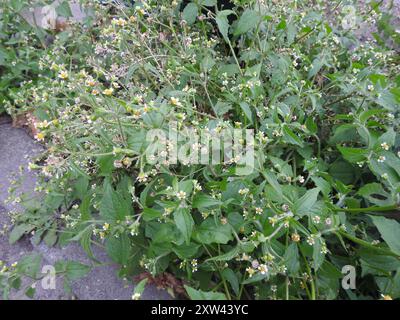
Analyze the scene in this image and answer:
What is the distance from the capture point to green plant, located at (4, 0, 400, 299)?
3.85 feet

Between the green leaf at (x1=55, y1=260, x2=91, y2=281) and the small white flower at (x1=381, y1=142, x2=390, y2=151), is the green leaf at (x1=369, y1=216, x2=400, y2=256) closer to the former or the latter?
the small white flower at (x1=381, y1=142, x2=390, y2=151)

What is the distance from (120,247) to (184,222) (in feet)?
0.93

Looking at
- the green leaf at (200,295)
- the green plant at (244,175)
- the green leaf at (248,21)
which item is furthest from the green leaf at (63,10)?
the green leaf at (200,295)

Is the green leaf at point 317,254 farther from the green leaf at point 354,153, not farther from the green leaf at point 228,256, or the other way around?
the green leaf at point 354,153

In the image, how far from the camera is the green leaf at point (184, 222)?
1.06 m

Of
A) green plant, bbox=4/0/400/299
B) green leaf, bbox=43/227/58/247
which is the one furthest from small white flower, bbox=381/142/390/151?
green leaf, bbox=43/227/58/247

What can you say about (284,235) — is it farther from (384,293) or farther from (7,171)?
(7,171)

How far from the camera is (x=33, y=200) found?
1.76 meters

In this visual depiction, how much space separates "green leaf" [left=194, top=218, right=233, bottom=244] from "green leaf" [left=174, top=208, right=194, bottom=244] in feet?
0.44

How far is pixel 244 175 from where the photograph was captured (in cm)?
126

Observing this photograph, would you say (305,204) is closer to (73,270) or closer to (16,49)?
(73,270)

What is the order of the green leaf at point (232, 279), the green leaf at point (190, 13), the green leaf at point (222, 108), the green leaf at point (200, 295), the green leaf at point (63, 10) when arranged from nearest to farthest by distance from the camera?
the green leaf at point (200, 295), the green leaf at point (232, 279), the green leaf at point (222, 108), the green leaf at point (190, 13), the green leaf at point (63, 10)

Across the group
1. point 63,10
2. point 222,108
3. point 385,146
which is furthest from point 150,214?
point 63,10

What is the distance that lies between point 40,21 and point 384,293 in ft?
8.92
